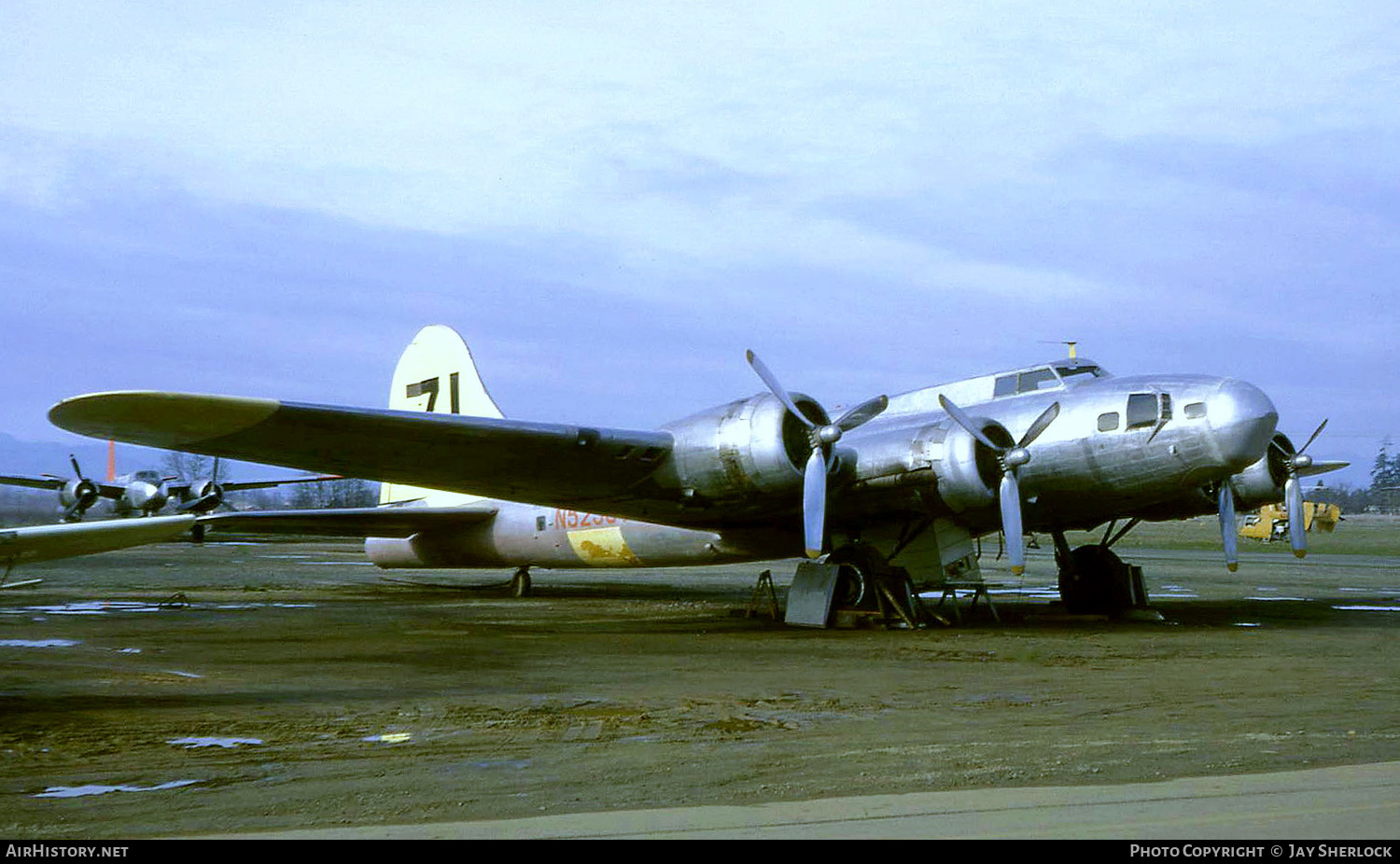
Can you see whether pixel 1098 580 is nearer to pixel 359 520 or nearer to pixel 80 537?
pixel 359 520

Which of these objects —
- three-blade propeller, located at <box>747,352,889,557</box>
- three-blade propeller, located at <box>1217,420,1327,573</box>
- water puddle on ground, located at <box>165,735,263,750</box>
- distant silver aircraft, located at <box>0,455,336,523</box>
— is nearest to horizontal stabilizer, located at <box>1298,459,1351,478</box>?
three-blade propeller, located at <box>1217,420,1327,573</box>

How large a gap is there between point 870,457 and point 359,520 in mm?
9149

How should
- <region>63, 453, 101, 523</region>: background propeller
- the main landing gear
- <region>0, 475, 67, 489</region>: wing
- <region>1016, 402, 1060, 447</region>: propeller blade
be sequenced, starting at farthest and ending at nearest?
<region>63, 453, 101, 523</region>: background propeller < <region>0, 475, 67, 489</region>: wing < the main landing gear < <region>1016, 402, 1060, 447</region>: propeller blade

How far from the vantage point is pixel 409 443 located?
13398mm

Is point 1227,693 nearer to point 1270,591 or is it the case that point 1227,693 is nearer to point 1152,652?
point 1152,652

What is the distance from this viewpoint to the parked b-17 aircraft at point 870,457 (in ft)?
43.0

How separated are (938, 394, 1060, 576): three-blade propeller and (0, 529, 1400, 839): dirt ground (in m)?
1.03

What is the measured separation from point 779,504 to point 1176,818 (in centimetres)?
989

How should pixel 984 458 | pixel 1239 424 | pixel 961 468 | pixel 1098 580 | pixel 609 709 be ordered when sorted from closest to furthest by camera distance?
1. pixel 609 709
2. pixel 1239 424
3. pixel 961 468
4. pixel 984 458
5. pixel 1098 580

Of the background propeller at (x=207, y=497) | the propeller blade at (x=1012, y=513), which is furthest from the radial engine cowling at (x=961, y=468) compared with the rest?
the background propeller at (x=207, y=497)

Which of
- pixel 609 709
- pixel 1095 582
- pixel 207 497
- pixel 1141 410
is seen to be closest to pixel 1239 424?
pixel 1141 410

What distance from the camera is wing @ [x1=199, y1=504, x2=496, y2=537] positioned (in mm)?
19297

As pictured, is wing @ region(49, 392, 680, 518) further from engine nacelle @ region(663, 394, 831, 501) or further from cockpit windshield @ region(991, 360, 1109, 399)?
cockpit windshield @ region(991, 360, 1109, 399)
